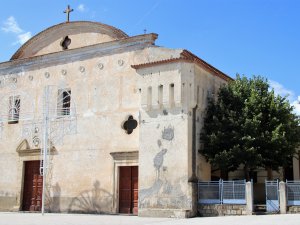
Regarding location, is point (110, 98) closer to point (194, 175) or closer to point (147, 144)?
point (147, 144)

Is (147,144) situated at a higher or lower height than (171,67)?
lower

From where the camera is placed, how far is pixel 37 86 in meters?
22.8

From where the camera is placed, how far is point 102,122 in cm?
2036

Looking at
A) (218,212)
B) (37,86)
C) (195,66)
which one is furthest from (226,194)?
(37,86)

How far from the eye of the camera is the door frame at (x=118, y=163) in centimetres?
1905

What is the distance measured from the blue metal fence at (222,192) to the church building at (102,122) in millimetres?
397

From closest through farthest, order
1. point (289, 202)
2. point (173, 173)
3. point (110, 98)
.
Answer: point (289, 202) < point (173, 173) < point (110, 98)

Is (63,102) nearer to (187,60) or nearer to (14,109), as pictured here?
(14,109)

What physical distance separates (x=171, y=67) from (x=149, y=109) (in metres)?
1.96

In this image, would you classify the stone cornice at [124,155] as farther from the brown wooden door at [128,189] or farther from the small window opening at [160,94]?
the small window opening at [160,94]

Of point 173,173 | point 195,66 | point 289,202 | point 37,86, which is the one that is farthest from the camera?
point 37,86

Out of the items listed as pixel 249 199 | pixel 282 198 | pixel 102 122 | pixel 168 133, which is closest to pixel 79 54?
pixel 102 122

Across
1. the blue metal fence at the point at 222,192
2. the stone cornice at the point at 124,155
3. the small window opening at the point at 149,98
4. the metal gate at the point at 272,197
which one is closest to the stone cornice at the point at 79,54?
the small window opening at the point at 149,98

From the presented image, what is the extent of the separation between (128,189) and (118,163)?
1199mm
